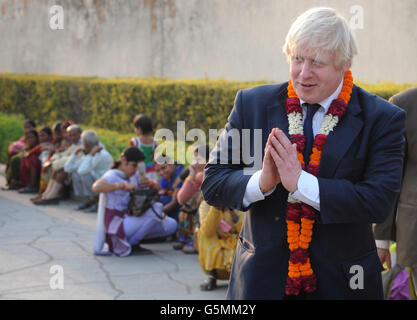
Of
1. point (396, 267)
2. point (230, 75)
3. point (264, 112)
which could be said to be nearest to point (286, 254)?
point (264, 112)

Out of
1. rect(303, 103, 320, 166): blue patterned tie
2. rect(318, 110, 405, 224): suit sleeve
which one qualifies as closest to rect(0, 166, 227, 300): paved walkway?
rect(303, 103, 320, 166): blue patterned tie

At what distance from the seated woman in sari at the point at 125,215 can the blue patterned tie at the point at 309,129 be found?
5323 mm

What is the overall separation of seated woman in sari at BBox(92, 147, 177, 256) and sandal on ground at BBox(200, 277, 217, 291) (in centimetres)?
156

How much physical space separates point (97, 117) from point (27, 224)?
6620 millimetres

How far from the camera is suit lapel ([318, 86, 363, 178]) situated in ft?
8.44

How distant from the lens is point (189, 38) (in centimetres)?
1398

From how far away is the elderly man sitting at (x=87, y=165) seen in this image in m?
10.4

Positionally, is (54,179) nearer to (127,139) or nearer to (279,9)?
(127,139)

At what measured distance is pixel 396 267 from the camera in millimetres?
4621

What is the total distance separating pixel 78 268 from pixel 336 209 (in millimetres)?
5036

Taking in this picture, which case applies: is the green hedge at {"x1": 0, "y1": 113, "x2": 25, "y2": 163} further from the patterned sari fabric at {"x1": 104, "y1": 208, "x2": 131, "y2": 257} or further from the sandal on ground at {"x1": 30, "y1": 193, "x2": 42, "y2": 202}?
the patterned sari fabric at {"x1": 104, "y1": 208, "x2": 131, "y2": 257}

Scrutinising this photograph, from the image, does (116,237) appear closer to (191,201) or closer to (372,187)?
(191,201)
